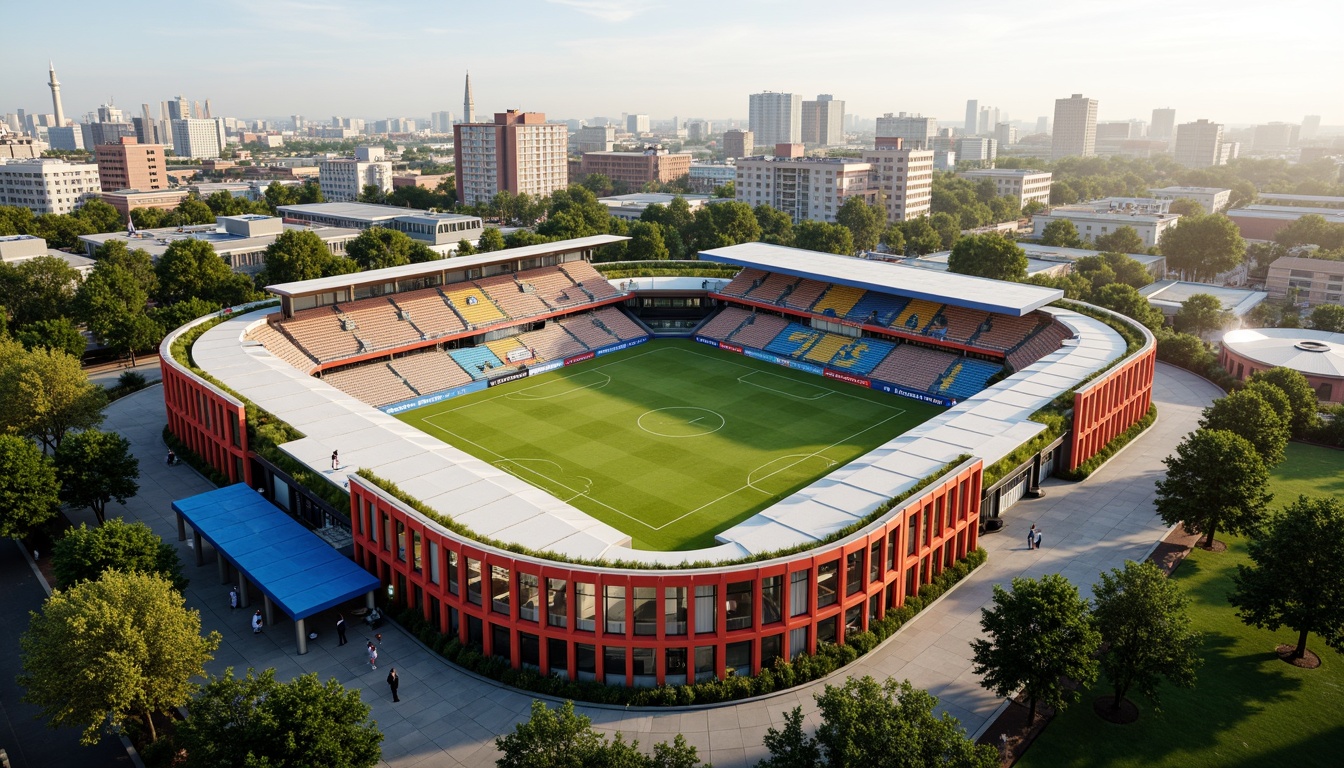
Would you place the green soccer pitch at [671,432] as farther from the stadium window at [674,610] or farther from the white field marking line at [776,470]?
the stadium window at [674,610]

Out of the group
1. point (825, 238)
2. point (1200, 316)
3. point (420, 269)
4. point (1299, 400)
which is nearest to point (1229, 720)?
point (1299, 400)

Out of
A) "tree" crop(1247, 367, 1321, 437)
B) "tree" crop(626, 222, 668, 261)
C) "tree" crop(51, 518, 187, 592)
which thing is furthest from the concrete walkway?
"tree" crop(626, 222, 668, 261)

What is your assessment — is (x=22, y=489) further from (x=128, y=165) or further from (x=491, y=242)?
(x=128, y=165)

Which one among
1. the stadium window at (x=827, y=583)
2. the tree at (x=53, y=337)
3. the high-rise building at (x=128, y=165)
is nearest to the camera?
the stadium window at (x=827, y=583)

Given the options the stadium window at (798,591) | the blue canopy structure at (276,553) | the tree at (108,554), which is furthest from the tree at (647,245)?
the stadium window at (798,591)

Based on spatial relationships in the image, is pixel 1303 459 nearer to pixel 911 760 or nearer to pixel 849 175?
pixel 911 760

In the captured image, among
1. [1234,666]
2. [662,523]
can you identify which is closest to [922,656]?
[1234,666]
